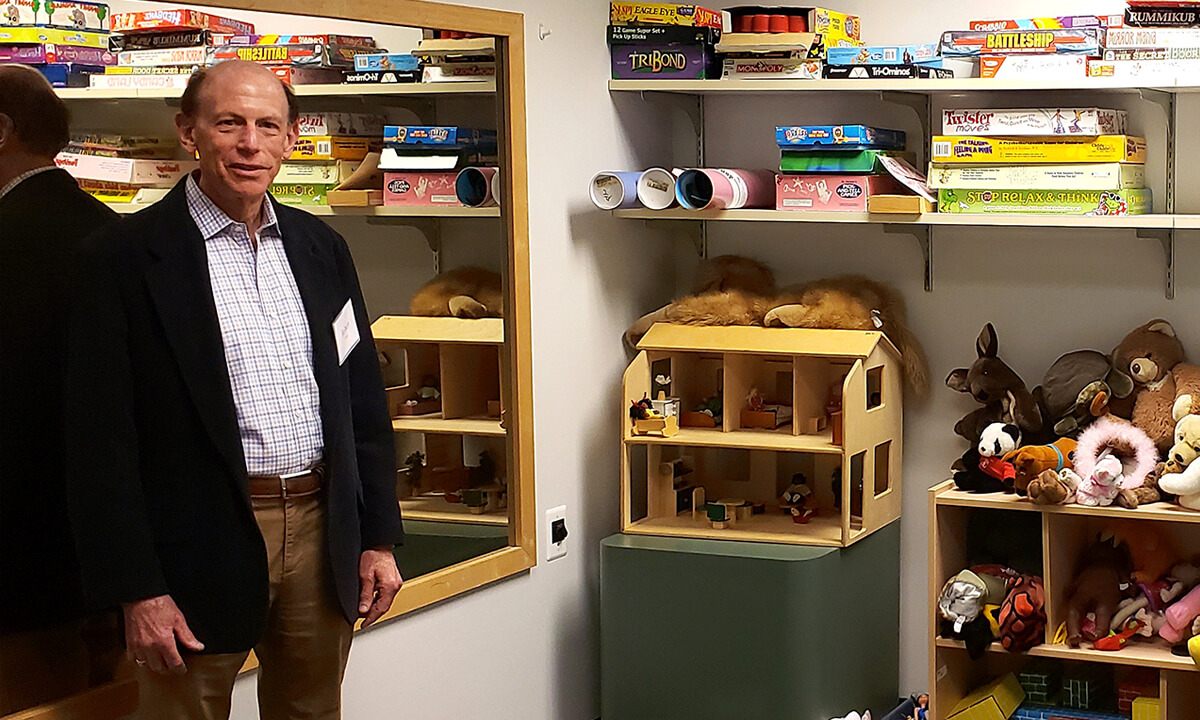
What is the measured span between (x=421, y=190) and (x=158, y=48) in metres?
0.65

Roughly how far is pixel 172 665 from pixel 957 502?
5.55 ft

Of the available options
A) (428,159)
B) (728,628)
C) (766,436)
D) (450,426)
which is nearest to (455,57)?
(428,159)

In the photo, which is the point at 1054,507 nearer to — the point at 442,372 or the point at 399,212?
the point at 442,372

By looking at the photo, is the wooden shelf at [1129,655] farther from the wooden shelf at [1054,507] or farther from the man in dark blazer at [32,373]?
the man in dark blazer at [32,373]

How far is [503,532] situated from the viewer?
2.93 m

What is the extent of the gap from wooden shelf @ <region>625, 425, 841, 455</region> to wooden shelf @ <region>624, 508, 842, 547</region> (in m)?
0.18

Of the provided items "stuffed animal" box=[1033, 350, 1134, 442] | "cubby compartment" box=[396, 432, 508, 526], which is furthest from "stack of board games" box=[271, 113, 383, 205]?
"stuffed animal" box=[1033, 350, 1134, 442]

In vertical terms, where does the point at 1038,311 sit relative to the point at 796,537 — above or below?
above

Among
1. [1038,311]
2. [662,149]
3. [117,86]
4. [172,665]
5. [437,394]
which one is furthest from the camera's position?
[662,149]

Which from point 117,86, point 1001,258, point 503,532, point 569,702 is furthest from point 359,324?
point 1001,258

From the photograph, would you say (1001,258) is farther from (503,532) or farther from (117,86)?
(117,86)

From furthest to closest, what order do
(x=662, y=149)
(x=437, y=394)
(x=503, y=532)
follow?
(x=662, y=149)
(x=503, y=532)
(x=437, y=394)

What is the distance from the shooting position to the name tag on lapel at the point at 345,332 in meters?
2.12

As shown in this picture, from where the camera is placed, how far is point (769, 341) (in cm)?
307
